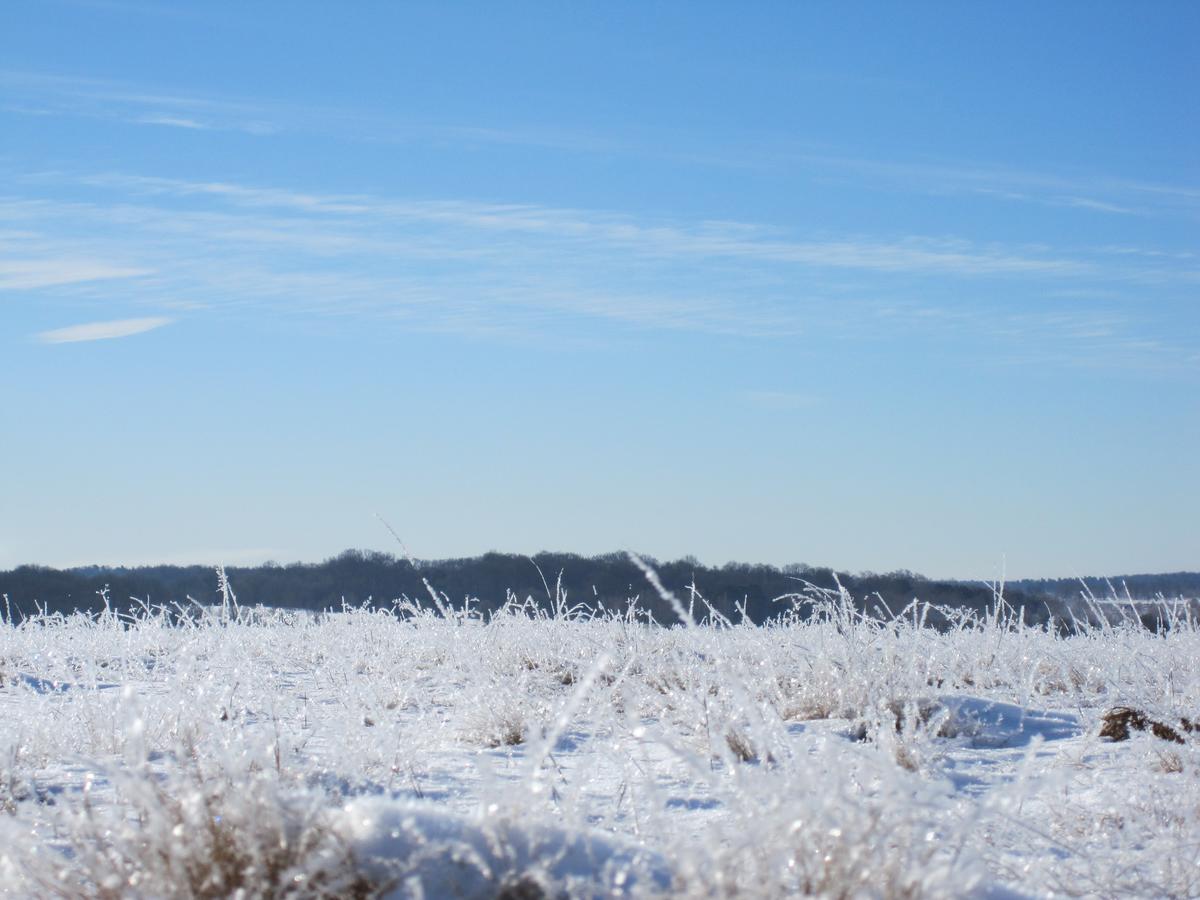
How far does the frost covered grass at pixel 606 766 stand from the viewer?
229cm

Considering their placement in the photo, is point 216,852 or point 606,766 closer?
point 216,852

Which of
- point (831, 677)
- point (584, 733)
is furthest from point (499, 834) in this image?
point (831, 677)

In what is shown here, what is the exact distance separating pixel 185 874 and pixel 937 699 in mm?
3558

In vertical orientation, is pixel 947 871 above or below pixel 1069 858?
above

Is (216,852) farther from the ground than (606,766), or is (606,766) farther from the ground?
(216,852)

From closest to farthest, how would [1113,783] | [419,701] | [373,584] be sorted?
[1113,783] → [419,701] → [373,584]

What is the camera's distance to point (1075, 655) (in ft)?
20.7

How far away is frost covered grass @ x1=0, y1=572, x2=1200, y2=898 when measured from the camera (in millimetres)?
2295

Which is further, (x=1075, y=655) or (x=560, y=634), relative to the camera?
(x=560, y=634)

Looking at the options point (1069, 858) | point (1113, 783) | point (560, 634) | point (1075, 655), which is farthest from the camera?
point (560, 634)

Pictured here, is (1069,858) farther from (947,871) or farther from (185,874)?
(185,874)

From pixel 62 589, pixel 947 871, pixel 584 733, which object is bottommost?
pixel 62 589

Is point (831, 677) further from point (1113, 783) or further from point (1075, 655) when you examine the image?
point (1075, 655)

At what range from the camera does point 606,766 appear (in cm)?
414
